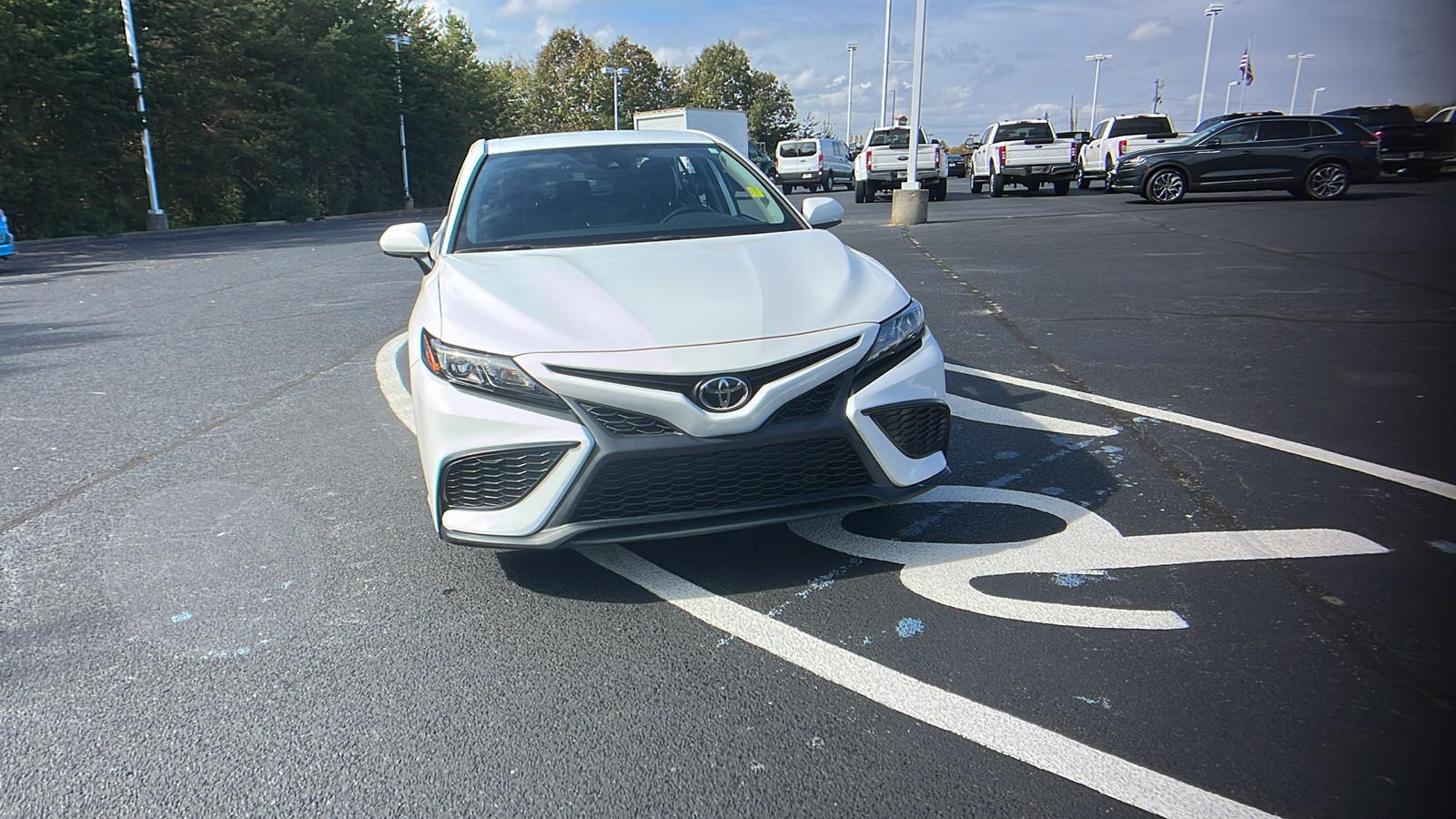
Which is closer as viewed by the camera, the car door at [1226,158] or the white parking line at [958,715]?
the white parking line at [958,715]

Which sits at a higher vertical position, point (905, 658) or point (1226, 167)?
point (1226, 167)

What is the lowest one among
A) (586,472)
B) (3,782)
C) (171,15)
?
(3,782)

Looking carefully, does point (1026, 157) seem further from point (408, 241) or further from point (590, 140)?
point (408, 241)

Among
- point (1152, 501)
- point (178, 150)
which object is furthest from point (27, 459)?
point (178, 150)

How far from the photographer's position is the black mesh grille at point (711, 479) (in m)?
2.95

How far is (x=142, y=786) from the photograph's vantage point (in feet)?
7.47

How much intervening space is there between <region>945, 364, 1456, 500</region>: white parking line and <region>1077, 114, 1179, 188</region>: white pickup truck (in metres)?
21.1

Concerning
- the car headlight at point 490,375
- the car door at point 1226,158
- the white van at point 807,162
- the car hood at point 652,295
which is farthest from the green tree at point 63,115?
the car door at point 1226,158

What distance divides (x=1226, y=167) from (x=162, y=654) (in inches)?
870

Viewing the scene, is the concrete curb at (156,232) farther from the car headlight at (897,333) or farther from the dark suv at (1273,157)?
the dark suv at (1273,157)

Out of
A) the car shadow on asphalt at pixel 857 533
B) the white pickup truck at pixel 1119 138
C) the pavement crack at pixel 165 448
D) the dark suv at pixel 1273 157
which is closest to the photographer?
the car shadow on asphalt at pixel 857 533

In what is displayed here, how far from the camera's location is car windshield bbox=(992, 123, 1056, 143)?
2764 cm

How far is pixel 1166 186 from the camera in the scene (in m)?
21.0

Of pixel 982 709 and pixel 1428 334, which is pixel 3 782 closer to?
pixel 982 709
